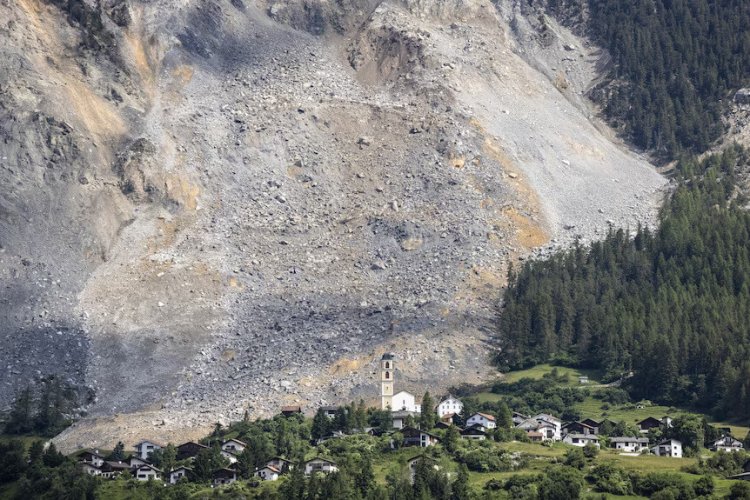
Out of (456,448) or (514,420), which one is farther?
(514,420)

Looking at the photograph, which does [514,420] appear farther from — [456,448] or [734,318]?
[734,318]

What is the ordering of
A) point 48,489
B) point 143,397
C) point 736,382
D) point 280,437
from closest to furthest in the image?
1. point 48,489
2. point 280,437
3. point 736,382
4. point 143,397

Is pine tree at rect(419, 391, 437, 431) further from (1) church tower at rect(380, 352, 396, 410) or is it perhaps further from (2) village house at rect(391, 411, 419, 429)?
(1) church tower at rect(380, 352, 396, 410)

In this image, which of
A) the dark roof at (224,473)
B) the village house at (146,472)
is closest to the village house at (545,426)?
the dark roof at (224,473)

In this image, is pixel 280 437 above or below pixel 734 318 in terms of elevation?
below

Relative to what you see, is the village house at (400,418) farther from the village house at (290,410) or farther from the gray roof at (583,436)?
the gray roof at (583,436)

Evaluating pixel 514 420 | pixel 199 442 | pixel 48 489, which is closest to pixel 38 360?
pixel 199 442
